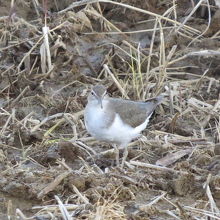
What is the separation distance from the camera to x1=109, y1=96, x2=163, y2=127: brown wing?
24.3 feet

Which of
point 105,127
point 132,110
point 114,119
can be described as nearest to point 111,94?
point 132,110

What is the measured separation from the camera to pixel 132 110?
7.59 metres

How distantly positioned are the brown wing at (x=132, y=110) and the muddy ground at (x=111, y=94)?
0.91 ft

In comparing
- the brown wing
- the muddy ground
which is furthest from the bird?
the muddy ground

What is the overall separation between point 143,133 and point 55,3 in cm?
290

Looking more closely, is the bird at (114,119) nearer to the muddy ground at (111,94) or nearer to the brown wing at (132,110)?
the brown wing at (132,110)

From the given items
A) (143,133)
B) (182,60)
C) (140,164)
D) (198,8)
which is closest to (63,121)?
(143,133)

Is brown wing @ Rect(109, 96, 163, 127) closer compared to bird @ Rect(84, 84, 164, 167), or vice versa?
bird @ Rect(84, 84, 164, 167)

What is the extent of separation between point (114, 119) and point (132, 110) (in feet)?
1.37

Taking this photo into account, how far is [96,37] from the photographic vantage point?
9773 millimetres

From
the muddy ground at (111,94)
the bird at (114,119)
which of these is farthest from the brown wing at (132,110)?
the muddy ground at (111,94)

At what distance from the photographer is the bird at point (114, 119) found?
7098mm

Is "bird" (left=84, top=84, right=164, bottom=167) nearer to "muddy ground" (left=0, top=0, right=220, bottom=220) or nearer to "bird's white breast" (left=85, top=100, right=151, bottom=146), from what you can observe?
"bird's white breast" (left=85, top=100, right=151, bottom=146)

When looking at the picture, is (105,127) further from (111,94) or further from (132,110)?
(111,94)
